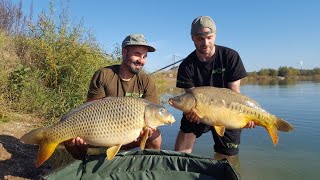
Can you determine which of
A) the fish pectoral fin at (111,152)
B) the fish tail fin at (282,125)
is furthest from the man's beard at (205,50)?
the fish pectoral fin at (111,152)

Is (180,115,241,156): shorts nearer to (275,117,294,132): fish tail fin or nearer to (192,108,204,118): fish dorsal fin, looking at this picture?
(192,108,204,118): fish dorsal fin

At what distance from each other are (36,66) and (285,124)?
500 cm

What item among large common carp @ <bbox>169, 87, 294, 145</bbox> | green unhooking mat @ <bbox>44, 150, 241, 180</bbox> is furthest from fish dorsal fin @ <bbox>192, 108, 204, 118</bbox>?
green unhooking mat @ <bbox>44, 150, 241, 180</bbox>

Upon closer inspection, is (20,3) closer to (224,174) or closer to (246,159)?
(246,159)

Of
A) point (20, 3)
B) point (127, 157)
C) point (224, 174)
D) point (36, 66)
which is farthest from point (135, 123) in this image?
point (20, 3)

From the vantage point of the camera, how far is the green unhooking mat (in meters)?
3.00

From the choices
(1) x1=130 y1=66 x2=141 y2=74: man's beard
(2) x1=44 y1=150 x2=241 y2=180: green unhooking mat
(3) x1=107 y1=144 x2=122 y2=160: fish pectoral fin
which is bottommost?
(2) x1=44 y1=150 x2=241 y2=180: green unhooking mat

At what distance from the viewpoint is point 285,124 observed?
3.00m

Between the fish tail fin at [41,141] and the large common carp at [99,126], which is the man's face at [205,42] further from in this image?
the fish tail fin at [41,141]

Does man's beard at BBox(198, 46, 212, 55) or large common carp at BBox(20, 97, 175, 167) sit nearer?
large common carp at BBox(20, 97, 175, 167)

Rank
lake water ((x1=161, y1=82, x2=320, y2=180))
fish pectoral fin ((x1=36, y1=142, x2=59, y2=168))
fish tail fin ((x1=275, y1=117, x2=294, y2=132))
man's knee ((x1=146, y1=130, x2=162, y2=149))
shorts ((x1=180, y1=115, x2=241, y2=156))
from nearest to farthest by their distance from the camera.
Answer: fish pectoral fin ((x1=36, y1=142, x2=59, y2=168)) < fish tail fin ((x1=275, y1=117, x2=294, y2=132)) < man's knee ((x1=146, y1=130, x2=162, y2=149)) < shorts ((x1=180, y1=115, x2=241, y2=156)) < lake water ((x1=161, y1=82, x2=320, y2=180))

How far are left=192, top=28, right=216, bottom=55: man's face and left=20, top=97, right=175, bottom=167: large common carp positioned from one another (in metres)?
1.11

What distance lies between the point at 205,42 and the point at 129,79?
81 centimetres

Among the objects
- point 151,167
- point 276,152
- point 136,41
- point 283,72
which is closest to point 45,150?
point 151,167
